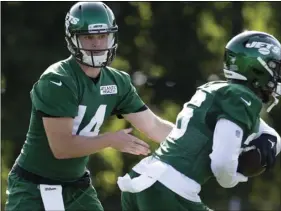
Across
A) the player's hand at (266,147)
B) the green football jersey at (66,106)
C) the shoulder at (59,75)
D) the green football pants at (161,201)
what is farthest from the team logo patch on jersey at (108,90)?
the player's hand at (266,147)

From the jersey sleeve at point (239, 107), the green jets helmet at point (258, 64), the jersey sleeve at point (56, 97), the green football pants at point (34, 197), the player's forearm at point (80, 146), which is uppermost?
the green jets helmet at point (258, 64)

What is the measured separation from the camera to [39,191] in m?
6.25

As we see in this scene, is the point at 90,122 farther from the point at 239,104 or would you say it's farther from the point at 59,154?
the point at 239,104

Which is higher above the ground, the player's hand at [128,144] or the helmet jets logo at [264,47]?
the helmet jets logo at [264,47]

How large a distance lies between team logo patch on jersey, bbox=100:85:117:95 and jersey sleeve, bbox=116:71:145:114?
0.07m

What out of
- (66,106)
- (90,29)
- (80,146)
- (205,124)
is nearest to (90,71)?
(90,29)

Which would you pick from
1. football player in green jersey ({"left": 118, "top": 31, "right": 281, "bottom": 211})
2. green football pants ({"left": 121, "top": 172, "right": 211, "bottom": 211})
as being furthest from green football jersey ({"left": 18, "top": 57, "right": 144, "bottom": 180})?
green football pants ({"left": 121, "top": 172, "right": 211, "bottom": 211})

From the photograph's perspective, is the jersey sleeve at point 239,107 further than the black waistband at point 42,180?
No

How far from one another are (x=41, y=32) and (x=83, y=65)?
10699 millimetres

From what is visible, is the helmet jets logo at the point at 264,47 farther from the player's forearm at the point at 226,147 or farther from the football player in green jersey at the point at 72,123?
the football player in green jersey at the point at 72,123

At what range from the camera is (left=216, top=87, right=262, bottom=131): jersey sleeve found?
548 cm

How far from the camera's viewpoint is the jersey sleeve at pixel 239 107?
18.0 feet

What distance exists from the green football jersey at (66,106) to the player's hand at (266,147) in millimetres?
1053

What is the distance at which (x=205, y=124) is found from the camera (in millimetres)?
5594
